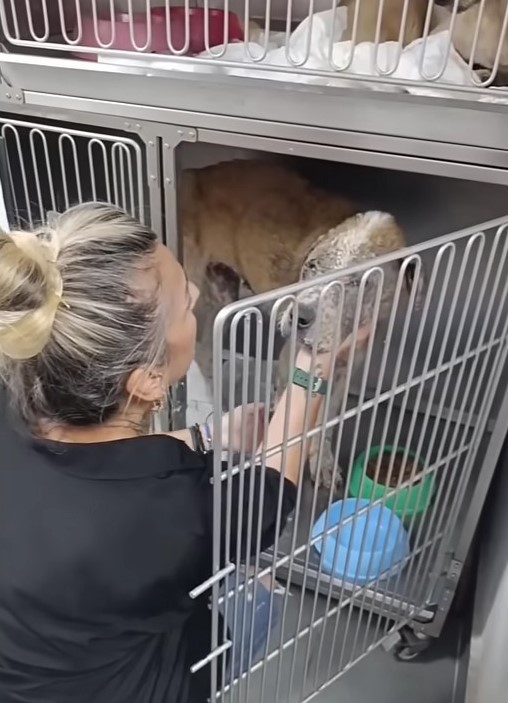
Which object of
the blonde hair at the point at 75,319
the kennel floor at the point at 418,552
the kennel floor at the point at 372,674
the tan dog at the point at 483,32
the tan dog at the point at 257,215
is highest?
the tan dog at the point at 483,32

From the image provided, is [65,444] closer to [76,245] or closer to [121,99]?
[76,245]

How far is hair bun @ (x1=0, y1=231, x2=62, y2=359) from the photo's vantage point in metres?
0.64

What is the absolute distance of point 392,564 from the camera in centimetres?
104

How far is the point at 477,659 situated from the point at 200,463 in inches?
25.0

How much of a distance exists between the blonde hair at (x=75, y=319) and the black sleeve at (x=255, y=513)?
14 cm

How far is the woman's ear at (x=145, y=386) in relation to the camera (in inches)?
28.3

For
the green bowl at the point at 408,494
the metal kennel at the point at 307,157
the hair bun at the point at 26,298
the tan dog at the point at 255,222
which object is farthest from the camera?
the tan dog at the point at 255,222

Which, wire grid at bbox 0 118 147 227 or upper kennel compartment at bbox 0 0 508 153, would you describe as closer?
upper kennel compartment at bbox 0 0 508 153

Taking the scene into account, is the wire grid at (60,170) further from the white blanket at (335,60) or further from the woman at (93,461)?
the woman at (93,461)

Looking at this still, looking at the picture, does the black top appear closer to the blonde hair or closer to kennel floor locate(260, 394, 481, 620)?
the blonde hair

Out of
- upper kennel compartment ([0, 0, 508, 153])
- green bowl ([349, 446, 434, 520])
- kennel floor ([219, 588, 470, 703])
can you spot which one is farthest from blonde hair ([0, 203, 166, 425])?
kennel floor ([219, 588, 470, 703])

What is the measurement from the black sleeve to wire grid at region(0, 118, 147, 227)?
1.48 ft

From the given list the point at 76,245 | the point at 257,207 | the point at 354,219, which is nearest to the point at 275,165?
the point at 257,207

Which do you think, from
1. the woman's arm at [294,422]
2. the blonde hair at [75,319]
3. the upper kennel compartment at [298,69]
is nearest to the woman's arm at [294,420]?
the woman's arm at [294,422]
